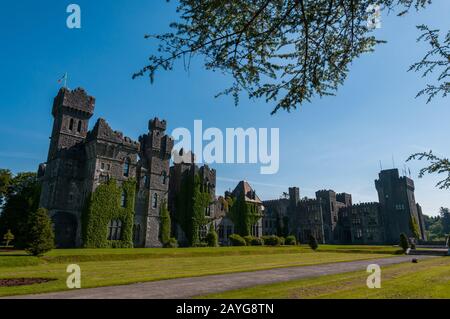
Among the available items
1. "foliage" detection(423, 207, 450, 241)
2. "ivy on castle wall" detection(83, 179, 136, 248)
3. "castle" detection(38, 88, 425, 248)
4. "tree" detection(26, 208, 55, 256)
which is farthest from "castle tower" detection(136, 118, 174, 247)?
"foliage" detection(423, 207, 450, 241)

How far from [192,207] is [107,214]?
13871mm

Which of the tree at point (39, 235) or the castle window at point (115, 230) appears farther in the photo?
the castle window at point (115, 230)

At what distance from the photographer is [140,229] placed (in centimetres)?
4228

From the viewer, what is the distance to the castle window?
37.9 meters

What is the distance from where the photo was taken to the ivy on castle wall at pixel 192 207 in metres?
46.8

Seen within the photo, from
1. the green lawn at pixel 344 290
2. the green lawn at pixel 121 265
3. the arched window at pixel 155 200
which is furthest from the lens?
the arched window at pixel 155 200

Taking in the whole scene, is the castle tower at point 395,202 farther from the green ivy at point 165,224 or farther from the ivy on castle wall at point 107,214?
the ivy on castle wall at point 107,214

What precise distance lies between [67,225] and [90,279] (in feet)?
88.2

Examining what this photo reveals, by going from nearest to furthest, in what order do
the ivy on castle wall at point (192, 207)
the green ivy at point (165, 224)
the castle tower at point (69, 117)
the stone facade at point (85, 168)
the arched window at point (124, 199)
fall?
1. the stone facade at point (85, 168)
2. the castle tower at point (69, 117)
3. the arched window at point (124, 199)
4. the green ivy at point (165, 224)
5. the ivy on castle wall at point (192, 207)

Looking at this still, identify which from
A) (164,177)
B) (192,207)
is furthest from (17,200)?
(192,207)

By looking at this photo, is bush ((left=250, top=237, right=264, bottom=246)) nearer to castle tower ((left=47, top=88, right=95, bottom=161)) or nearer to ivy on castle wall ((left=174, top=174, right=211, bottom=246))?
ivy on castle wall ((left=174, top=174, right=211, bottom=246))

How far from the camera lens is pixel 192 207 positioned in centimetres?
4772

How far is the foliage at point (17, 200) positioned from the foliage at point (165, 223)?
16.9 metres

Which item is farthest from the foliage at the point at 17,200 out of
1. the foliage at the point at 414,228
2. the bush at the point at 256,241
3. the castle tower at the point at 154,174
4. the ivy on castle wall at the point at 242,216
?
the foliage at the point at 414,228
